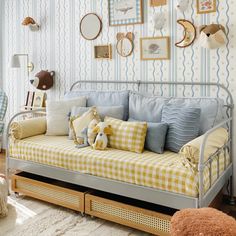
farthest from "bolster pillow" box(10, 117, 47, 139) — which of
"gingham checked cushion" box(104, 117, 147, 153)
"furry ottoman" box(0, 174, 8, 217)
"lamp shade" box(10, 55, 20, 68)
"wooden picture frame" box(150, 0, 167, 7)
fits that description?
"wooden picture frame" box(150, 0, 167, 7)

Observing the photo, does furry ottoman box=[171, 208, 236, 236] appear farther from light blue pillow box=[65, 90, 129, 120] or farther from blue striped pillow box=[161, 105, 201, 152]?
light blue pillow box=[65, 90, 129, 120]

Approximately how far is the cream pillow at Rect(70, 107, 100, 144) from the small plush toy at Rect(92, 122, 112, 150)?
0.21 meters

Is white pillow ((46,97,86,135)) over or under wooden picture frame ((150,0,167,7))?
under

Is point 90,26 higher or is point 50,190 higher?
point 90,26

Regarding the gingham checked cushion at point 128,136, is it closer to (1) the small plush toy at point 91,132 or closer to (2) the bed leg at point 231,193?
(1) the small plush toy at point 91,132

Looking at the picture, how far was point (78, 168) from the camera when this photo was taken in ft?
8.99

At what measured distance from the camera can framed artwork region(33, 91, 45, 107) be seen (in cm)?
412

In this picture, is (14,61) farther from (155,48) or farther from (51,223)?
(51,223)

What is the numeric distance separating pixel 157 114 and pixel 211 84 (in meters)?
0.54

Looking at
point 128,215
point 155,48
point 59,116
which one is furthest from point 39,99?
point 128,215

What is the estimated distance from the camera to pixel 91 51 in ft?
12.2

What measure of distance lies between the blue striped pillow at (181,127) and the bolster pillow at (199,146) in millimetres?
180

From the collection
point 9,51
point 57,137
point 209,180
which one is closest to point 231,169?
point 209,180

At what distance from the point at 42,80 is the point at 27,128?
864 millimetres
